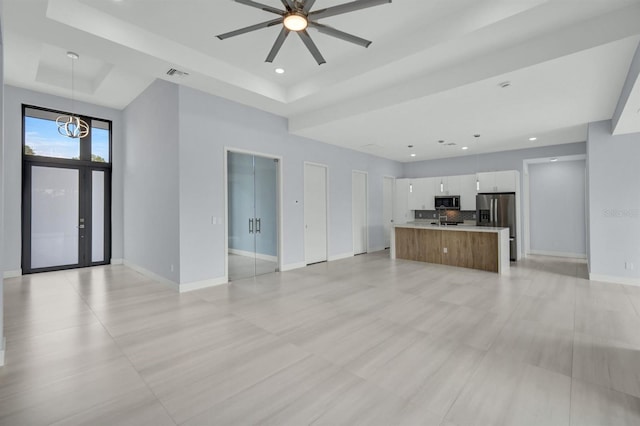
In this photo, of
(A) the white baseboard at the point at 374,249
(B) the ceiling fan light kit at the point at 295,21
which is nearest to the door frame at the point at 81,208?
(B) the ceiling fan light kit at the point at 295,21

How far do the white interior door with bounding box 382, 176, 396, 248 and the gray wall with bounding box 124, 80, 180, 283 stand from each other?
248 inches

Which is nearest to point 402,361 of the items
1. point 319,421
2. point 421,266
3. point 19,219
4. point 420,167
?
point 319,421

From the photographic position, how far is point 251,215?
599cm

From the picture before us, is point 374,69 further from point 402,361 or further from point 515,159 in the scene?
point 515,159

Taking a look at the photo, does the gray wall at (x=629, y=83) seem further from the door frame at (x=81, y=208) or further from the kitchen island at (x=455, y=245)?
the door frame at (x=81, y=208)

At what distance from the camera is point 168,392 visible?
7.11 ft

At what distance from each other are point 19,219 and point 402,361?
7.58m

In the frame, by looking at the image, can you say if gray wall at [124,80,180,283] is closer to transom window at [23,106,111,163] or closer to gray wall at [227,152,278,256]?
transom window at [23,106,111,163]

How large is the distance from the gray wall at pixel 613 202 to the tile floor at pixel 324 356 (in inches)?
22.7

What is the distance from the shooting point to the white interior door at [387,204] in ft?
30.9

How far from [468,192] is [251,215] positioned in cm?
621

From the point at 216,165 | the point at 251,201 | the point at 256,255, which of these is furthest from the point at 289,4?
the point at 256,255

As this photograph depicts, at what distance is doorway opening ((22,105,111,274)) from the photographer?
611cm

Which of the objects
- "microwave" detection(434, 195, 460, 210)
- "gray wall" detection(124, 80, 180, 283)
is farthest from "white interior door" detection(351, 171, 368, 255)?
"gray wall" detection(124, 80, 180, 283)
